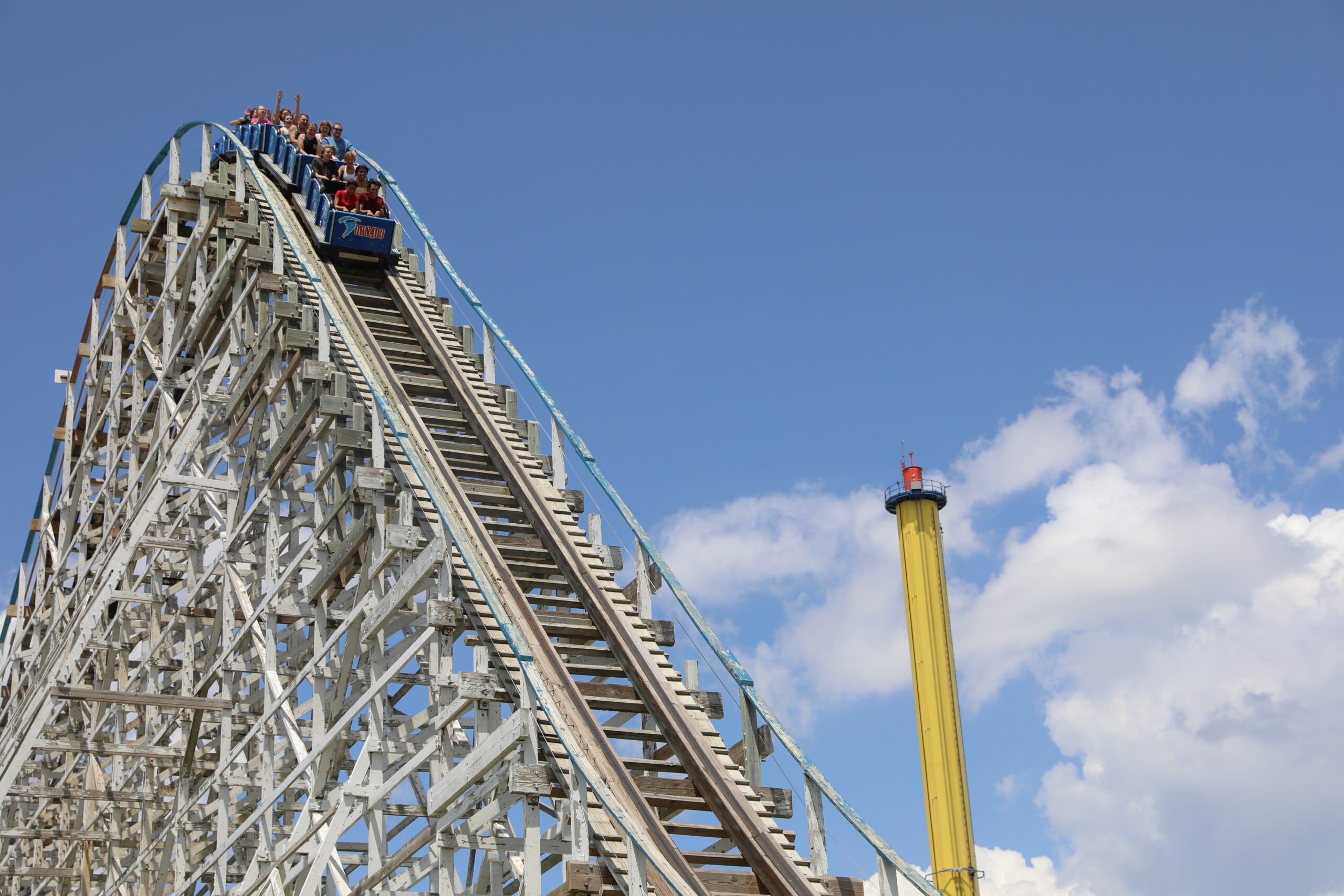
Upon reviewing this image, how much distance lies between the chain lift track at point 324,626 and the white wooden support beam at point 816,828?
0.5 inches

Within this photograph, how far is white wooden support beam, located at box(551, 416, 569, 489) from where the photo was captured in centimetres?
1120

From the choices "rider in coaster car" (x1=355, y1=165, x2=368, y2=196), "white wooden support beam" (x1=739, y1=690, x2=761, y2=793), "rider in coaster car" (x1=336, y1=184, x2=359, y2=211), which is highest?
"rider in coaster car" (x1=355, y1=165, x2=368, y2=196)

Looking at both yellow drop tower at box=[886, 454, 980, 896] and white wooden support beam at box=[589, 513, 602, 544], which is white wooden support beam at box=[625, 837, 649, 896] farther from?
yellow drop tower at box=[886, 454, 980, 896]

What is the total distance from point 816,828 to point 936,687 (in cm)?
1657

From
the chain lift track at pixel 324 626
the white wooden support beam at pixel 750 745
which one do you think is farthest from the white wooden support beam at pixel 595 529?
the white wooden support beam at pixel 750 745

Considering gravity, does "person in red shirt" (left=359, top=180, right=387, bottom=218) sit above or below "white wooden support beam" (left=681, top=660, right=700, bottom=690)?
above

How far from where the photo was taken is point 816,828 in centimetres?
802

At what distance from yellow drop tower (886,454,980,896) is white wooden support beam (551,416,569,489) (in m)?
13.4

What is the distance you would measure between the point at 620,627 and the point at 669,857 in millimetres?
2173

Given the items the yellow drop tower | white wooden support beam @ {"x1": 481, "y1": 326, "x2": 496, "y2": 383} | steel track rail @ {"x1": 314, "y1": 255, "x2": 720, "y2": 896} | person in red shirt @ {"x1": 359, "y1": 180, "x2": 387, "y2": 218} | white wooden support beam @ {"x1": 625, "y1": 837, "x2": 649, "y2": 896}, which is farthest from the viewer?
the yellow drop tower

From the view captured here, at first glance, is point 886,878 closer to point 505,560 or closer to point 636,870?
point 636,870

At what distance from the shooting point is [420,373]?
43.3 feet

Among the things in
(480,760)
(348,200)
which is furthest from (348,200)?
(480,760)

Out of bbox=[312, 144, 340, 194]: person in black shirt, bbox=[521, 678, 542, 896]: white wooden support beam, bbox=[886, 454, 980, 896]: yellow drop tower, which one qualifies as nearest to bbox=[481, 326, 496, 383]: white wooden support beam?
bbox=[312, 144, 340, 194]: person in black shirt
